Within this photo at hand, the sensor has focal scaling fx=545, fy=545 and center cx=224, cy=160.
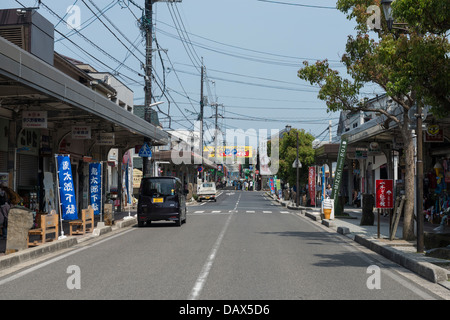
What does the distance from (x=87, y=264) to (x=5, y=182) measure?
7.26 m

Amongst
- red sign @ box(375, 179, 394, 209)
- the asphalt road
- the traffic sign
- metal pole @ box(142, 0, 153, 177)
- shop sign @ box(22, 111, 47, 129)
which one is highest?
metal pole @ box(142, 0, 153, 177)

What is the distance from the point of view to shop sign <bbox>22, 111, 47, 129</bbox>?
1712cm

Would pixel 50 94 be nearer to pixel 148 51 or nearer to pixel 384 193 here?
pixel 384 193

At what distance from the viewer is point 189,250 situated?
44.8 feet

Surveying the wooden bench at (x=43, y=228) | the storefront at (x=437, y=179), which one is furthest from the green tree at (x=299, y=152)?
the wooden bench at (x=43, y=228)

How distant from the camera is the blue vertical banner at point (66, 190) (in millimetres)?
16188

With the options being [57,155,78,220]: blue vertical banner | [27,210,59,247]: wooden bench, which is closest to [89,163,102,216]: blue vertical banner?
[57,155,78,220]: blue vertical banner

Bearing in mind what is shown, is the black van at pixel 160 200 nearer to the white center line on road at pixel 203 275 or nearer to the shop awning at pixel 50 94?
the shop awning at pixel 50 94

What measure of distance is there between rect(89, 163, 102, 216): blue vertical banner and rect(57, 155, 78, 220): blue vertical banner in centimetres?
Answer: 512

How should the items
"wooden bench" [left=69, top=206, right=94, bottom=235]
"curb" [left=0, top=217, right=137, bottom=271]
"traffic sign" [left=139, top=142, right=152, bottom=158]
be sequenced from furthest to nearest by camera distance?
1. "traffic sign" [left=139, top=142, right=152, bottom=158]
2. "wooden bench" [left=69, top=206, right=94, bottom=235]
3. "curb" [left=0, top=217, right=137, bottom=271]

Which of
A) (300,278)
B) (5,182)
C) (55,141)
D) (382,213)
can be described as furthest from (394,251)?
(382,213)

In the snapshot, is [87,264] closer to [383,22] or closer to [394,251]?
[394,251]

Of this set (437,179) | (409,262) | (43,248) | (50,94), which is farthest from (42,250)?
(437,179)

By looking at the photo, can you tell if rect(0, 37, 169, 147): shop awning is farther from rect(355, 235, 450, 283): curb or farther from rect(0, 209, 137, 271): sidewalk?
rect(355, 235, 450, 283): curb
